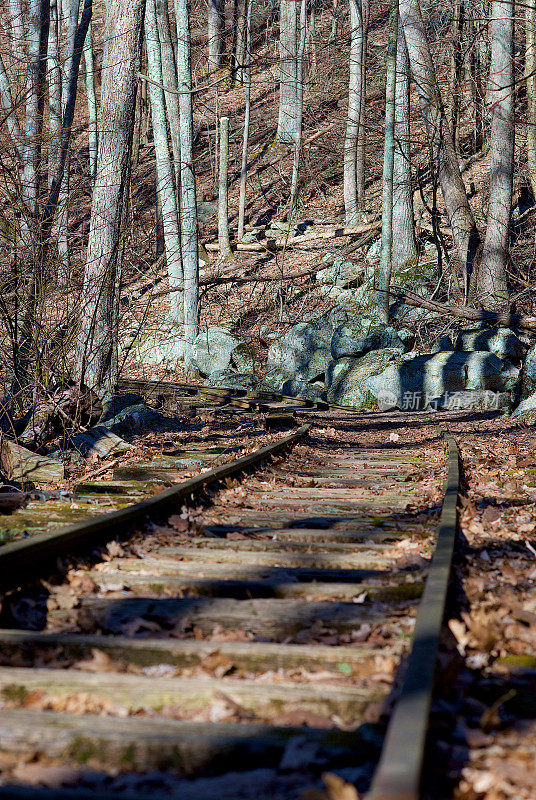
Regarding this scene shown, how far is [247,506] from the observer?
5.77 meters

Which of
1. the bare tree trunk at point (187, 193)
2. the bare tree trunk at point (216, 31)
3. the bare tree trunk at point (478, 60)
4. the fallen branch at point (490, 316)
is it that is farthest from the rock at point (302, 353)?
the bare tree trunk at point (216, 31)

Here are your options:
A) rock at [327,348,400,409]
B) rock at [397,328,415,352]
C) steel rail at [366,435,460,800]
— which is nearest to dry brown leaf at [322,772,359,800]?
steel rail at [366,435,460,800]

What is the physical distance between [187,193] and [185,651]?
19357 mm

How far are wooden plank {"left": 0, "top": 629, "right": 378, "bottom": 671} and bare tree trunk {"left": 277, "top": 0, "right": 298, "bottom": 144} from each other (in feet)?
102

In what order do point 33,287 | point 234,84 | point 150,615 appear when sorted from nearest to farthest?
point 150,615 → point 33,287 → point 234,84

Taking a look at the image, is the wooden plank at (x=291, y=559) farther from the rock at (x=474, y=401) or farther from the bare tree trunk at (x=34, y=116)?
the rock at (x=474, y=401)

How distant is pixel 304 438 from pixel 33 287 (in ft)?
13.4

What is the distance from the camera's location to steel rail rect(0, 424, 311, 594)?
11.4ft

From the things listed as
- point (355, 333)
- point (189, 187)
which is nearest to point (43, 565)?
point (355, 333)

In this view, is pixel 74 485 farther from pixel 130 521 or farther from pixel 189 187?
pixel 189 187

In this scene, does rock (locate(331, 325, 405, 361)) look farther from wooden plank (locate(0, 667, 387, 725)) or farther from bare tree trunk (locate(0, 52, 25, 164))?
wooden plank (locate(0, 667, 387, 725))

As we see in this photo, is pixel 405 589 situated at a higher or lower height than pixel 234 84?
lower

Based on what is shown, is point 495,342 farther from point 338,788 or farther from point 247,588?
point 338,788

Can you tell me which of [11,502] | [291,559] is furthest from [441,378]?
[291,559]
